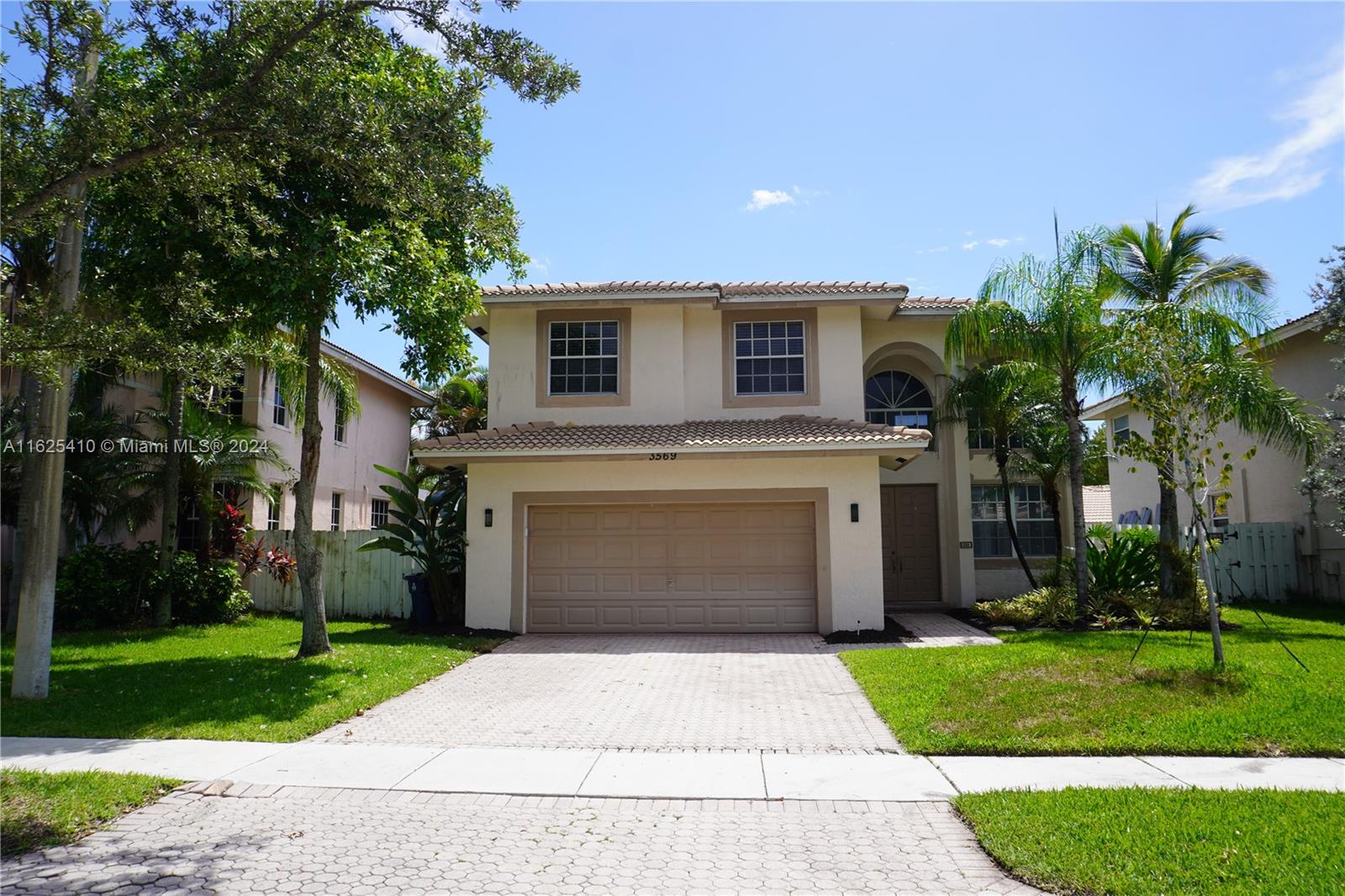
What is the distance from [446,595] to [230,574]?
3948mm

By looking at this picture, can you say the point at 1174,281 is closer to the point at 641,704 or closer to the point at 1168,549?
the point at 1168,549

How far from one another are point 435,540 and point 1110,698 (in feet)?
35.5

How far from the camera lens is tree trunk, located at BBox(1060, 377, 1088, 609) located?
1402 centimetres

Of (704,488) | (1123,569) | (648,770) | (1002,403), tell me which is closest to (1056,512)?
(1123,569)

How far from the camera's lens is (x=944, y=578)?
17500 mm

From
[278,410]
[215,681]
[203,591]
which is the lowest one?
[215,681]

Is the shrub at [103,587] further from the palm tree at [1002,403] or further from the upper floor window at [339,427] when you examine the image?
the palm tree at [1002,403]

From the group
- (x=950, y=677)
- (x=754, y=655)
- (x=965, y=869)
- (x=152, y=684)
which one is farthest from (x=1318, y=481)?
(x=152, y=684)

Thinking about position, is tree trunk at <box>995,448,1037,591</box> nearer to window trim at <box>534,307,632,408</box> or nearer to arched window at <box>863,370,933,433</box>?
arched window at <box>863,370,933,433</box>

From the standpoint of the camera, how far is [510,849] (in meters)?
5.19

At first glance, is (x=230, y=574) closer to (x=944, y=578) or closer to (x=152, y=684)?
(x=152, y=684)

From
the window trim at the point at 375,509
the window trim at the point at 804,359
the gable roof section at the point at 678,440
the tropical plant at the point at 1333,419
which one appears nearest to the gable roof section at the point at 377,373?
the window trim at the point at 375,509

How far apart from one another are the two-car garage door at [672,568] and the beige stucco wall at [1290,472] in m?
6.16

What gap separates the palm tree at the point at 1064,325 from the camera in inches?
545
